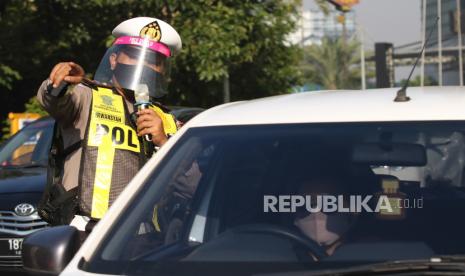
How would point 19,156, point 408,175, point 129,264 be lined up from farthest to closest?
point 19,156 < point 408,175 < point 129,264

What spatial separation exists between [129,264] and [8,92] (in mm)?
17113

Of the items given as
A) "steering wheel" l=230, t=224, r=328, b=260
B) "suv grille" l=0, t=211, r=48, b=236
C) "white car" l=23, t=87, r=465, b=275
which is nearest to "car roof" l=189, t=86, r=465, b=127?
"white car" l=23, t=87, r=465, b=275

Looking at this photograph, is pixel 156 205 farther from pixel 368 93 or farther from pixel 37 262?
pixel 368 93

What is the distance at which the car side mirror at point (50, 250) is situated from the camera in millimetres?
2875

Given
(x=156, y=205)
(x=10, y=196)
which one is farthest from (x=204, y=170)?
(x=10, y=196)

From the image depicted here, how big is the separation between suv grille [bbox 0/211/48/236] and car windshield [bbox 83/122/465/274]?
3997 mm

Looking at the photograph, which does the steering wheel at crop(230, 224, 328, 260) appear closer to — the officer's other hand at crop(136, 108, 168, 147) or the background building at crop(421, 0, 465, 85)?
the officer's other hand at crop(136, 108, 168, 147)

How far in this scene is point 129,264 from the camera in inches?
110

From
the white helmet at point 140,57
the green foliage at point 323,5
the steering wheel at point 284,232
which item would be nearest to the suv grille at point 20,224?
the white helmet at point 140,57

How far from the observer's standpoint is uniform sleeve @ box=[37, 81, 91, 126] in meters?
3.89

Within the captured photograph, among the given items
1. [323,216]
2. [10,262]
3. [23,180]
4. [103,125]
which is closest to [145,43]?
[103,125]

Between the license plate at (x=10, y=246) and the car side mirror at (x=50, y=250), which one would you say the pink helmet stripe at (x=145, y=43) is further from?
the license plate at (x=10, y=246)

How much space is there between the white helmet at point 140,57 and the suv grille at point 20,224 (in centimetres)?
306

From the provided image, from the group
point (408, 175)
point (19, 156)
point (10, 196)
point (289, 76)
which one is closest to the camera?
point (408, 175)
